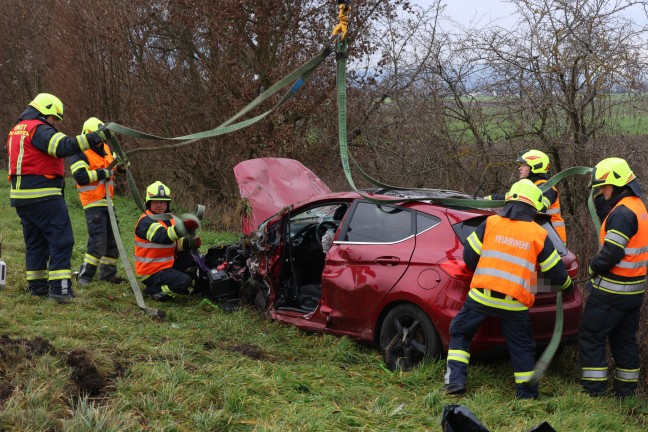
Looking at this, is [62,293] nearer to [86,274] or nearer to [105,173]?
[86,274]

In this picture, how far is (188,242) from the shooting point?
7.49m

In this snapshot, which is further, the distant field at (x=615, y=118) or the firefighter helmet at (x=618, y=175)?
the distant field at (x=615, y=118)

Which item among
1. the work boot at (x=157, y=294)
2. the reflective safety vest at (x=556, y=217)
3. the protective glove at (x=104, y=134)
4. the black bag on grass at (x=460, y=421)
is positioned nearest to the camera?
the black bag on grass at (x=460, y=421)

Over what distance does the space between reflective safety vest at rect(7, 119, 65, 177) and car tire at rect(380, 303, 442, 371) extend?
3.76 metres

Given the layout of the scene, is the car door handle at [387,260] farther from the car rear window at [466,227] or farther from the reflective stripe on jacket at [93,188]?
the reflective stripe on jacket at [93,188]

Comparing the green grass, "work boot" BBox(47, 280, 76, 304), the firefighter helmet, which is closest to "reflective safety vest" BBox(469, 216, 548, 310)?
the green grass

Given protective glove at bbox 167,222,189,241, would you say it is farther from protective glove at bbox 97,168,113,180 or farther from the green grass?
protective glove at bbox 97,168,113,180

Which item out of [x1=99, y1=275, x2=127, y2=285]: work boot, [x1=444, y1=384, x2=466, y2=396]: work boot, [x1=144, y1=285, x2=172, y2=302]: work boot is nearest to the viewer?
[x1=444, y1=384, x2=466, y2=396]: work boot

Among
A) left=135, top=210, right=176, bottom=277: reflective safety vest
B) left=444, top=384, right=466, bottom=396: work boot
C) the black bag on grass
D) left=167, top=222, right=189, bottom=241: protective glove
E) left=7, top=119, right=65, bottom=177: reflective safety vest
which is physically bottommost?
left=444, top=384, right=466, bottom=396: work boot

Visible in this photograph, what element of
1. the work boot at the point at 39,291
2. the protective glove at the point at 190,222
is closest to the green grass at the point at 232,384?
the work boot at the point at 39,291

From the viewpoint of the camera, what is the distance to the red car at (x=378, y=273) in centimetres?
494

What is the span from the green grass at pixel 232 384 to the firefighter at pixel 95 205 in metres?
1.44

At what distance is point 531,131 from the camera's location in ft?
27.6

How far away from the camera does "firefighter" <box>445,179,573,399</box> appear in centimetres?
461
